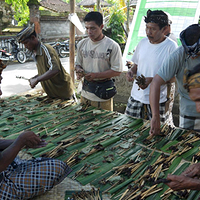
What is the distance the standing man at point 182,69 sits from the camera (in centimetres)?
207

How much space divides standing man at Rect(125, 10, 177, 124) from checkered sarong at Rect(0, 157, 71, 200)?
52.9 inches

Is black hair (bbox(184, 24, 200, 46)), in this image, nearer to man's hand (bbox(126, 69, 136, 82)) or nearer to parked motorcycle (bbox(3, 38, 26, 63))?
man's hand (bbox(126, 69, 136, 82))

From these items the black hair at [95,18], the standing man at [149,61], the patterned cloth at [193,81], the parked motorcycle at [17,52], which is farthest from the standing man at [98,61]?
the parked motorcycle at [17,52]

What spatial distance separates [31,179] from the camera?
1.73m

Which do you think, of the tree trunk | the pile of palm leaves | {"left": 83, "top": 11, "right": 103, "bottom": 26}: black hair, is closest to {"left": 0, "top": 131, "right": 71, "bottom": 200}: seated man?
the pile of palm leaves

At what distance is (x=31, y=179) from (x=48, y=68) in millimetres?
2093

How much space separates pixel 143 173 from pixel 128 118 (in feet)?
3.53

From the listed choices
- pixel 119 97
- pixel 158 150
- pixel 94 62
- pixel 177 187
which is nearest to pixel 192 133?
pixel 158 150

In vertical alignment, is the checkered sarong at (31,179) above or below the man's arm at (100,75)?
below

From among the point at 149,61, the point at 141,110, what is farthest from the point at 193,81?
the point at 141,110

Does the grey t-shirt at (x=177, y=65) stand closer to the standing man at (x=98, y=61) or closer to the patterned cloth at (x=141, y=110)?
the patterned cloth at (x=141, y=110)

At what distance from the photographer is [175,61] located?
2.26m

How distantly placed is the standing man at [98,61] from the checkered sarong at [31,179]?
158 centimetres

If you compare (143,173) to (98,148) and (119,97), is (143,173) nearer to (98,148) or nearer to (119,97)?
(98,148)
